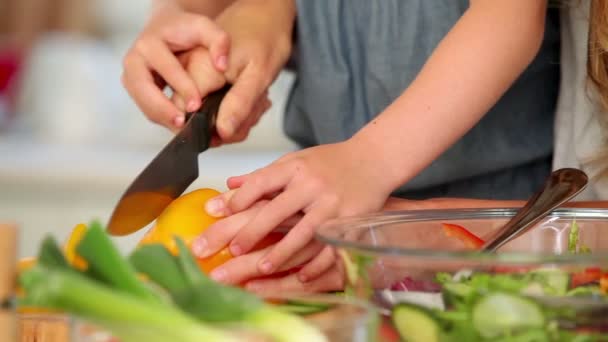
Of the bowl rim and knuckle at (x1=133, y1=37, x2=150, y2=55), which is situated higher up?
knuckle at (x1=133, y1=37, x2=150, y2=55)

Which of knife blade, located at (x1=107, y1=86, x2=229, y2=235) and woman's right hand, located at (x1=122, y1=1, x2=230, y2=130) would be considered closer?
knife blade, located at (x1=107, y1=86, x2=229, y2=235)

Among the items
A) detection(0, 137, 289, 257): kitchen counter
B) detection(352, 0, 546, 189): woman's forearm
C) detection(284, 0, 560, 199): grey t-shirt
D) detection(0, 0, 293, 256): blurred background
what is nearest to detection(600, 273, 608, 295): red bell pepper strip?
detection(352, 0, 546, 189): woman's forearm

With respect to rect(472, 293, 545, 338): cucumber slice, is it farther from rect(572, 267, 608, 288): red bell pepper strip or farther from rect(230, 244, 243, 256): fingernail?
rect(230, 244, 243, 256): fingernail

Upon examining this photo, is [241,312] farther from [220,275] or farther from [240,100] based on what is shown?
[240,100]

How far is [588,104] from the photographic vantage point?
2.98ft

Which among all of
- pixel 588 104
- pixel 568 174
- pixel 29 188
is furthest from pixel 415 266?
pixel 29 188

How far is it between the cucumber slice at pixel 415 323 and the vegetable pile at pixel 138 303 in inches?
3.0

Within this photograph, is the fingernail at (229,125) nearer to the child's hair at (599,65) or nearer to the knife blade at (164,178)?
the knife blade at (164,178)

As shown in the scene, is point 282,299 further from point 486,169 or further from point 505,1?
point 486,169

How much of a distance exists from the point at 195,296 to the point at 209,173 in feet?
6.24

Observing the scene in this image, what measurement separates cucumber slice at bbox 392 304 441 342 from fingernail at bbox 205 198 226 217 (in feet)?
0.71

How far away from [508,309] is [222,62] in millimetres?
452

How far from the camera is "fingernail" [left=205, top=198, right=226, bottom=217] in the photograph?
66 cm

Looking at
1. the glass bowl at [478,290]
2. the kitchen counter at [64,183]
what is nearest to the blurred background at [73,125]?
the kitchen counter at [64,183]
